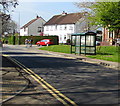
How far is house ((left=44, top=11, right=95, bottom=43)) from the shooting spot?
220 ft

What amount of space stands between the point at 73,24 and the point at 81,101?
60154 millimetres

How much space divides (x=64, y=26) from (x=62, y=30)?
174cm

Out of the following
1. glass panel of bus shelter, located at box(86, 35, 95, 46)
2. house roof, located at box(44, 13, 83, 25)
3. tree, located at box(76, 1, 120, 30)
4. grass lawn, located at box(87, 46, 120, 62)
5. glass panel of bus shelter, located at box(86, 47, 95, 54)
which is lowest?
grass lawn, located at box(87, 46, 120, 62)

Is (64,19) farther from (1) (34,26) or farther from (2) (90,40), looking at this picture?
(2) (90,40)

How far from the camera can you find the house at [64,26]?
220ft

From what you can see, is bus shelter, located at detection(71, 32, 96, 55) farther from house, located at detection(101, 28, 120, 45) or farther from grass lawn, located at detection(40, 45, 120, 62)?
house, located at detection(101, 28, 120, 45)

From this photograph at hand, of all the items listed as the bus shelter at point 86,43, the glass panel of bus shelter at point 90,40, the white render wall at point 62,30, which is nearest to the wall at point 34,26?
the white render wall at point 62,30

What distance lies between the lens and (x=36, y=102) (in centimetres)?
708

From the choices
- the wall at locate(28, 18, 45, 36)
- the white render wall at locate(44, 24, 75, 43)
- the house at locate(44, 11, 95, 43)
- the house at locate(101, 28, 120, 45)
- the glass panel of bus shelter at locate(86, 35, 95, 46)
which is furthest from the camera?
the wall at locate(28, 18, 45, 36)

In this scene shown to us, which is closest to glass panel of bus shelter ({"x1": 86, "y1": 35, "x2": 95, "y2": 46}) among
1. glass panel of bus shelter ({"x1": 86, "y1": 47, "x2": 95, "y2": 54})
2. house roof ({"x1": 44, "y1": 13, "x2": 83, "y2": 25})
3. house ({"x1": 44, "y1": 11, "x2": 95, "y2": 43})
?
glass panel of bus shelter ({"x1": 86, "y1": 47, "x2": 95, "y2": 54})

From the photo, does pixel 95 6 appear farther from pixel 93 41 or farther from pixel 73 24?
pixel 73 24

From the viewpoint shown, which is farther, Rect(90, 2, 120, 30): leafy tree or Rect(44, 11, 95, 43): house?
Rect(44, 11, 95, 43): house

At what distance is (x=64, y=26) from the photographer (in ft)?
228

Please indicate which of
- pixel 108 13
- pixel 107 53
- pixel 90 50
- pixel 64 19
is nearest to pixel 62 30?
pixel 64 19
